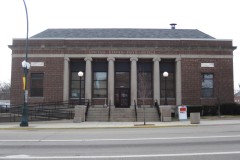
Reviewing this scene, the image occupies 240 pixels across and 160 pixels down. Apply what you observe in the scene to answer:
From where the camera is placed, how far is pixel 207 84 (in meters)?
36.6

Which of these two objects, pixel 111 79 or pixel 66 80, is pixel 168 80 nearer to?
pixel 111 79

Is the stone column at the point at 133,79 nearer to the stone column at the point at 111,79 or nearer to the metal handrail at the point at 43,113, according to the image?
the stone column at the point at 111,79

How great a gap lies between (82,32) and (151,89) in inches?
465

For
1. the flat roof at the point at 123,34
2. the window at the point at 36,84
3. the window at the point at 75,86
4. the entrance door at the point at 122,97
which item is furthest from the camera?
the flat roof at the point at 123,34

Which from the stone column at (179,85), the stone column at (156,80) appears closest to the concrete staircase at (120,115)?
the stone column at (156,80)

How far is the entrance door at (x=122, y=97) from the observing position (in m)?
38.7

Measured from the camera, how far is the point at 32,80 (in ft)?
118

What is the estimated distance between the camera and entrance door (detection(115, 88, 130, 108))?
127 feet

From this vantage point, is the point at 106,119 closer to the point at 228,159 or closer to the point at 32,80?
the point at 32,80

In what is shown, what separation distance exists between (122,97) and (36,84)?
1017 centimetres

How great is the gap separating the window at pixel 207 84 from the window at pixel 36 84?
→ 18.1 metres

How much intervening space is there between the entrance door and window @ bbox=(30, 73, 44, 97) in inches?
347

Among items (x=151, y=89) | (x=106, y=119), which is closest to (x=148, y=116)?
(x=106, y=119)

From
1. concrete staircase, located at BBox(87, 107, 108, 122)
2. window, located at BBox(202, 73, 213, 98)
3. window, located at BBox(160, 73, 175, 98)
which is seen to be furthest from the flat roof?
concrete staircase, located at BBox(87, 107, 108, 122)
